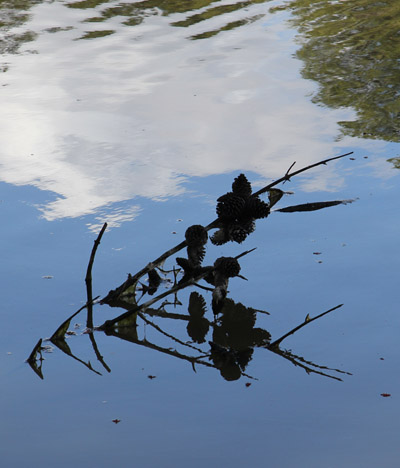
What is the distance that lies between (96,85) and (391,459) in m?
3.40

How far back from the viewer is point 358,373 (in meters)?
1.87

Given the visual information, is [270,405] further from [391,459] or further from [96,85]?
[96,85]

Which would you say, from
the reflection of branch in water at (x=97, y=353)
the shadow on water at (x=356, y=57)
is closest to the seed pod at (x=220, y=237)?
the reflection of branch in water at (x=97, y=353)

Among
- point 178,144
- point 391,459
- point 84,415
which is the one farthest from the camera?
point 178,144

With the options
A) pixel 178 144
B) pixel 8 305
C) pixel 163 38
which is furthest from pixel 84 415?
pixel 163 38

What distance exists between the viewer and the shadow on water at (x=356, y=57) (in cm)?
381

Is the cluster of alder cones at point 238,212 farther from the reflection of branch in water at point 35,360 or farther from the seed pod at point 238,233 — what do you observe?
the reflection of branch in water at point 35,360

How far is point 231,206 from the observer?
2125mm

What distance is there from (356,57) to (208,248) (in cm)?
282

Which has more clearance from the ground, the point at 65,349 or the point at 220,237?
the point at 220,237

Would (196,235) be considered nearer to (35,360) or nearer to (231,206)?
(231,206)

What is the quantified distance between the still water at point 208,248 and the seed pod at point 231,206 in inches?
10.1

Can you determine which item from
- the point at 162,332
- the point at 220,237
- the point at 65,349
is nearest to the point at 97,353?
the point at 65,349

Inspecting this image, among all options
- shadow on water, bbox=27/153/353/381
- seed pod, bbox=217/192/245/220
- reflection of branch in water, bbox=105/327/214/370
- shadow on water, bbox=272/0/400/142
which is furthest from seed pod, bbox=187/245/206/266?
shadow on water, bbox=272/0/400/142
